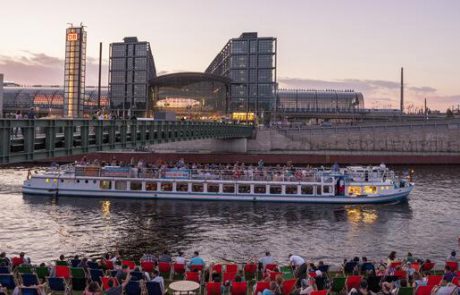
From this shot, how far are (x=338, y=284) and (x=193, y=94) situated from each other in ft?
559

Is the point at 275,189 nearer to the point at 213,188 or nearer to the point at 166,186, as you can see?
the point at 213,188

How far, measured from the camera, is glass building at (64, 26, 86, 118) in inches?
5020

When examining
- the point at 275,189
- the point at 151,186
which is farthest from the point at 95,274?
the point at 275,189

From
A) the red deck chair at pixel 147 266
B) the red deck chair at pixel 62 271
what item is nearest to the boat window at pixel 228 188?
the red deck chair at pixel 147 266

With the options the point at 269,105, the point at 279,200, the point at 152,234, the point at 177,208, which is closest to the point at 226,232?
the point at 152,234

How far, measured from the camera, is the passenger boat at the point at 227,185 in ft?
181

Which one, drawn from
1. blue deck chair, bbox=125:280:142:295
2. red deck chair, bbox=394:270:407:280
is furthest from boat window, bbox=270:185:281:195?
blue deck chair, bbox=125:280:142:295

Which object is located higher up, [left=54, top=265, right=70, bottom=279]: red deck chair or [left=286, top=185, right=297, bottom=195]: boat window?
[left=286, top=185, right=297, bottom=195]: boat window

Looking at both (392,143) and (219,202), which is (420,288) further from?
(392,143)

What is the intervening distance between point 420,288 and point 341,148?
103258 mm

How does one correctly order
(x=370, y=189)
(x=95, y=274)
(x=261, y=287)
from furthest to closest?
(x=370, y=189)
(x=95, y=274)
(x=261, y=287)

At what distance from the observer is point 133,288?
17641 millimetres

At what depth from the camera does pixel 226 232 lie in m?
39.9

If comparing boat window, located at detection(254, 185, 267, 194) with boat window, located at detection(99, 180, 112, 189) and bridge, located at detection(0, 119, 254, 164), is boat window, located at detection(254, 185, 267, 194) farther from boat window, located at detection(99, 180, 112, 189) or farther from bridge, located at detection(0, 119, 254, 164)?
boat window, located at detection(99, 180, 112, 189)
